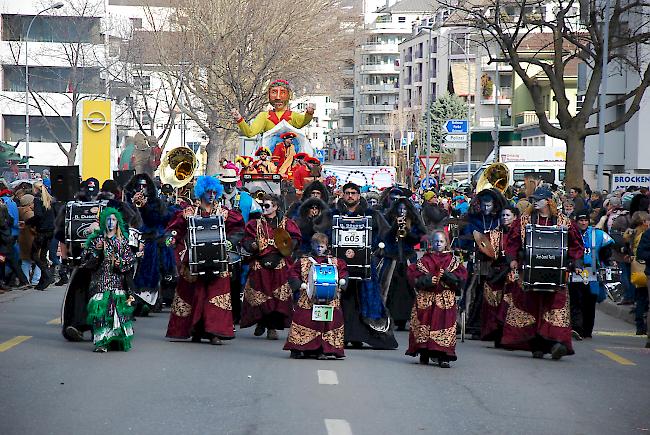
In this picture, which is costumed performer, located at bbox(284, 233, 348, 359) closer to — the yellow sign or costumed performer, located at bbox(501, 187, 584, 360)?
costumed performer, located at bbox(501, 187, 584, 360)

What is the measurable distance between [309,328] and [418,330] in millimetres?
1105

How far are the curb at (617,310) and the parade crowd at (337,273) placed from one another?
169cm

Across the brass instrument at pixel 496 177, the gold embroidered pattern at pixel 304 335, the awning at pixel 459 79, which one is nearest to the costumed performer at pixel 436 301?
the gold embroidered pattern at pixel 304 335

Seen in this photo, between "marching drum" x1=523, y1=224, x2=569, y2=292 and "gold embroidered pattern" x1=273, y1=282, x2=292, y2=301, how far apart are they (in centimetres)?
291

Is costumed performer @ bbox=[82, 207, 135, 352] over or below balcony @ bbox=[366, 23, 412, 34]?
below

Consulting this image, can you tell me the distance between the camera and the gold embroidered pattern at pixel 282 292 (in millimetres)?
15328

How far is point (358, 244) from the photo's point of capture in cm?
1424

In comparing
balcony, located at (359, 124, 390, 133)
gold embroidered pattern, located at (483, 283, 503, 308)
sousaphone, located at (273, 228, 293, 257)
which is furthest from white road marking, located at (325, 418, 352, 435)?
balcony, located at (359, 124, 390, 133)

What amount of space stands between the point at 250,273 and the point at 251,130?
45.3 ft

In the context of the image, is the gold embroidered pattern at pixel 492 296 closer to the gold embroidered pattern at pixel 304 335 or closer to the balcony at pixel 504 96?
the gold embroidered pattern at pixel 304 335

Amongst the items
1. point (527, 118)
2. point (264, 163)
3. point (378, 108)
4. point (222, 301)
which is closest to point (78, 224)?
point (222, 301)

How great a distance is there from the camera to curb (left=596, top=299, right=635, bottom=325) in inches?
A: 784

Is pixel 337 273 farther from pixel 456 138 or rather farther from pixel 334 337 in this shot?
pixel 456 138

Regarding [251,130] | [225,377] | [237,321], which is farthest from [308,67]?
[225,377]
